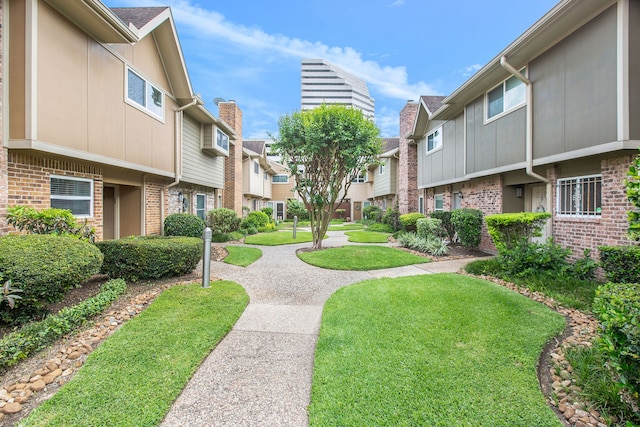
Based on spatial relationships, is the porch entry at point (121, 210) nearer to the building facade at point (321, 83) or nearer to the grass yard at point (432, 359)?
the grass yard at point (432, 359)

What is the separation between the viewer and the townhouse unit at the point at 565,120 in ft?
17.5

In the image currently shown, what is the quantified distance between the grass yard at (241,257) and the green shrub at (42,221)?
3.47 m

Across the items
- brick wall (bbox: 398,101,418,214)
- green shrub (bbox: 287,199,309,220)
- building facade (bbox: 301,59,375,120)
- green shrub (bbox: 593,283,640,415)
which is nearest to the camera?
green shrub (bbox: 593,283,640,415)

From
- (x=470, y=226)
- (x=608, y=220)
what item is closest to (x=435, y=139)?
(x=470, y=226)

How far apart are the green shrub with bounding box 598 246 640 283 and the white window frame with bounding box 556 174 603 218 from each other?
196 centimetres

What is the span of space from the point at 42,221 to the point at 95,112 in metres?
2.75

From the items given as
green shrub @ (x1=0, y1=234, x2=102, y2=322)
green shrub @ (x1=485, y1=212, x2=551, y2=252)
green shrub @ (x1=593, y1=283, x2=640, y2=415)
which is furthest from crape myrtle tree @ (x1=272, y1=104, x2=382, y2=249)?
green shrub @ (x1=593, y1=283, x2=640, y2=415)

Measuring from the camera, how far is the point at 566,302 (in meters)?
4.79

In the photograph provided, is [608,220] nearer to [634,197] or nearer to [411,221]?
[634,197]

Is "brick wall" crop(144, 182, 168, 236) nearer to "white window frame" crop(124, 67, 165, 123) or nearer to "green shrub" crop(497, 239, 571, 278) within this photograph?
"white window frame" crop(124, 67, 165, 123)

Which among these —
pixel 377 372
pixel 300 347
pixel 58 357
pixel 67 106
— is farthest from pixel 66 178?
pixel 377 372

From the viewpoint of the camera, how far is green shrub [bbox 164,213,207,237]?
32.5 ft

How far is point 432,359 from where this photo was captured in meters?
3.12

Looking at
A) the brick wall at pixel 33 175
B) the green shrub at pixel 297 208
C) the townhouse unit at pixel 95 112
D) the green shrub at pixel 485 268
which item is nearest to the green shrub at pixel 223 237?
the townhouse unit at pixel 95 112
